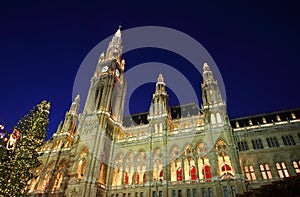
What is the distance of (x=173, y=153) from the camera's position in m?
38.5

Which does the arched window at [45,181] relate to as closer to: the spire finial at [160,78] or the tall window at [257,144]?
the spire finial at [160,78]

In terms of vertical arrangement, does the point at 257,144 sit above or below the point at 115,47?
below

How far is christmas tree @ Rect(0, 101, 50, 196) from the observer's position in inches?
879

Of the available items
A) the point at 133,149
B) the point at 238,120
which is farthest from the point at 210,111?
the point at 133,149

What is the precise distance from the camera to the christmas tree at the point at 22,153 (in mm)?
22328

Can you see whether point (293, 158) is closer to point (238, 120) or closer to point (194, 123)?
point (238, 120)

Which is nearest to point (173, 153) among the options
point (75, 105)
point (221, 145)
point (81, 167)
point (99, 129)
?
point (221, 145)

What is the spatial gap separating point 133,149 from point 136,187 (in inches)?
311

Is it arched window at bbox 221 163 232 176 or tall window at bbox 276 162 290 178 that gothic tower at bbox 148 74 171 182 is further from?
tall window at bbox 276 162 290 178

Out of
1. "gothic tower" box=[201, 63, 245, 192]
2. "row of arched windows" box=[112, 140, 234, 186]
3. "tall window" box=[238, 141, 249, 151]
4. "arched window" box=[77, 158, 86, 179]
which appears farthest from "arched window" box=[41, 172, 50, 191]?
"tall window" box=[238, 141, 249, 151]

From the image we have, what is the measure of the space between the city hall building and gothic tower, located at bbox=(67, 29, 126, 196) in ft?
0.62

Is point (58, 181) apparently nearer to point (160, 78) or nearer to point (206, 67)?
point (160, 78)

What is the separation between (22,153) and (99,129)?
744 inches

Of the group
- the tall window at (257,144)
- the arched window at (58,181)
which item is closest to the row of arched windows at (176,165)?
the tall window at (257,144)
